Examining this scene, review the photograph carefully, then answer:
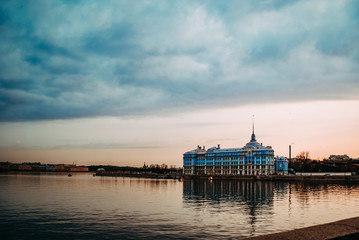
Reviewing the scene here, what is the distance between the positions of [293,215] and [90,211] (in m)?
24.5

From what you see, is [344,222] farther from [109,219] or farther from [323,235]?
[109,219]

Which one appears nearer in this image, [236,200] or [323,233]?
[323,233]

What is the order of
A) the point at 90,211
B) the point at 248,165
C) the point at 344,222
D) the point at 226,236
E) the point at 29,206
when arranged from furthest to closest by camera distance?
the point at 248,165 < the point at 29,206 < the point at 90,211 < the point at 226,236 < the point at 344,222

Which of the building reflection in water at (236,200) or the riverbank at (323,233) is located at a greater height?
the riverbank at (323,233)

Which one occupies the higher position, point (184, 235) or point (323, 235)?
point (323, 235)

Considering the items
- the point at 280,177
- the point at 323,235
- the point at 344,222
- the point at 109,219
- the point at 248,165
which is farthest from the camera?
the point at 248,165

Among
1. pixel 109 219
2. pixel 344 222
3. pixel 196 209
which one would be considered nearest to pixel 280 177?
pixel 196 209

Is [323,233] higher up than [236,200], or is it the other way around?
[323,233]

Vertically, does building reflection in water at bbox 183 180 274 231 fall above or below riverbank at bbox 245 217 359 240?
below

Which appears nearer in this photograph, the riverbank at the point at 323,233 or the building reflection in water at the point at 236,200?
the riverbank at the point at 323,233

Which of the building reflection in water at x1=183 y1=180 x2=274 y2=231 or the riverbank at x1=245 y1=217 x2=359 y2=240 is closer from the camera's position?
the riverbank at x1=245 y1=217 x2=359 y2=240

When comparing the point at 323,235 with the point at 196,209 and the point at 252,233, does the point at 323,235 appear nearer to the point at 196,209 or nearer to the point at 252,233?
the point at 252,233

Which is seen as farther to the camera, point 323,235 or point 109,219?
point 109,219

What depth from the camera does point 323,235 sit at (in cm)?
1534
